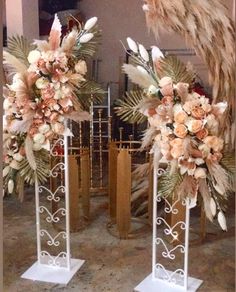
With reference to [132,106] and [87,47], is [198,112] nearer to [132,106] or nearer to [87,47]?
[132,106]

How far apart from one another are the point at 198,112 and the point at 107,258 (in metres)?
0.90

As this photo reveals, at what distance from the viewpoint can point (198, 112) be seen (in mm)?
1573

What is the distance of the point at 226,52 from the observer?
1532 mm

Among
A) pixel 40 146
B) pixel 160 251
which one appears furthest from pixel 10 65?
pixel 160 251

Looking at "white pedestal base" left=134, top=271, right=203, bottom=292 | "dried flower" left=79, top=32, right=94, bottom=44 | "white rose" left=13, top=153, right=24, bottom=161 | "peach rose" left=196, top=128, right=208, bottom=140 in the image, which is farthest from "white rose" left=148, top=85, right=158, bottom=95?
"white pedestal base" left=134, top=271, right=203, bottom=292

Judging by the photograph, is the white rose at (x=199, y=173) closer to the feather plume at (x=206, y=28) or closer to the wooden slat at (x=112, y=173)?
the feather plume at (x=206, y=28)

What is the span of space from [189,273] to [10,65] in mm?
1118

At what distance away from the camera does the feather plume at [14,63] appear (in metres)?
1.75

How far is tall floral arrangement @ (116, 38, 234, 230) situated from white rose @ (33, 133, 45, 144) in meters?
0.31

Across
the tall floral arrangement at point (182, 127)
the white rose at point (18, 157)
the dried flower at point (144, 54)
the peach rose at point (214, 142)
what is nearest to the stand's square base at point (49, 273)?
the white rose at point (18, 157)

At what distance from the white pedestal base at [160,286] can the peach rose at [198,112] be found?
27.2 inches

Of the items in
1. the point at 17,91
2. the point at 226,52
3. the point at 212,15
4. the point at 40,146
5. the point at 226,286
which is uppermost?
the point at 212,15

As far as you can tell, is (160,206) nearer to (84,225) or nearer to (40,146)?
(84,225)

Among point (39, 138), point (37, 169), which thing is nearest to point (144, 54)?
point (39, 138)
